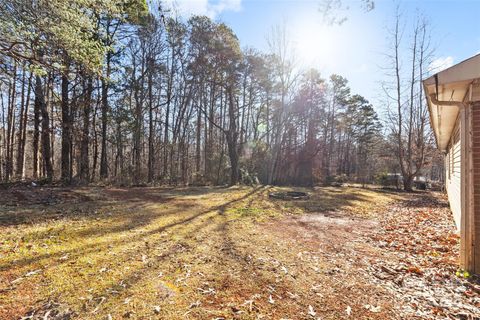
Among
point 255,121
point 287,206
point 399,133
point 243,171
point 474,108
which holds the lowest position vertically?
point 287,206

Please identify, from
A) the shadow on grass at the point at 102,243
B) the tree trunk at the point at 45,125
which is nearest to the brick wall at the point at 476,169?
the shadow on grass at the point at 102,243

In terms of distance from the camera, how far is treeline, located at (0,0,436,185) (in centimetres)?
562

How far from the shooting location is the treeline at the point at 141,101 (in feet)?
18.5

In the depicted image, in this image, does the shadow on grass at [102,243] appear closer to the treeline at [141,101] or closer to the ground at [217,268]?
the ground at [217,268]

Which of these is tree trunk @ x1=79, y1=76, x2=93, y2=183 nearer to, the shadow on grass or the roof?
the shadow on grass

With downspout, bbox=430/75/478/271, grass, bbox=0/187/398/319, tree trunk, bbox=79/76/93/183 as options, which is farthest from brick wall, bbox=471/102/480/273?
tree trunk, bbox=79/76/93/183

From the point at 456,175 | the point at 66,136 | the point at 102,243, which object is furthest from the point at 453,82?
the point at 66,136

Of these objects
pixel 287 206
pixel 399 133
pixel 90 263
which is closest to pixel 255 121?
pixel 399 133

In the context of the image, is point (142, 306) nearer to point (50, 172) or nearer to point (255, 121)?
point (50, 172)

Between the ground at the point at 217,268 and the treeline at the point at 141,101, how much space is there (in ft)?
13.5

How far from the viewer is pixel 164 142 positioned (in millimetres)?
18109

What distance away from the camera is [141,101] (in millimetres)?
15477

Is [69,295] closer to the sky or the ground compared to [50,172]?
closer to the ground

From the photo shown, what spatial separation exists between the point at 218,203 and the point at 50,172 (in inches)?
313
